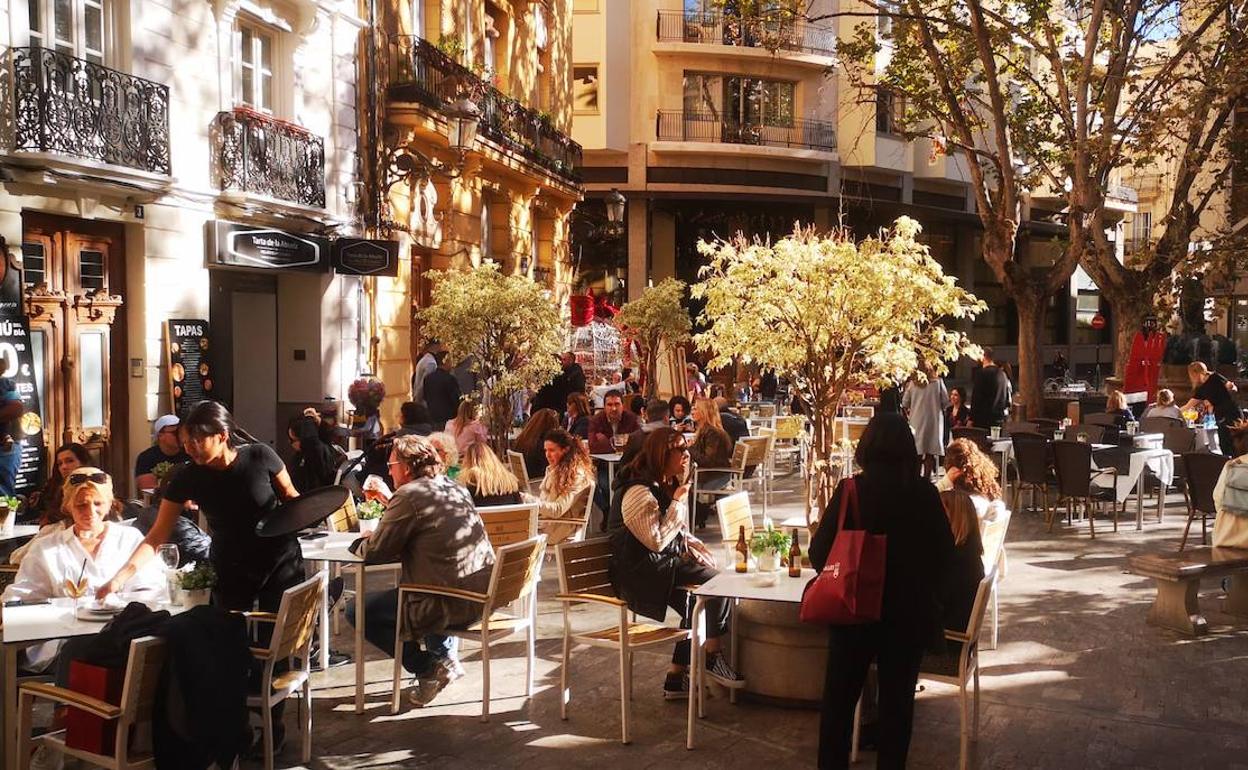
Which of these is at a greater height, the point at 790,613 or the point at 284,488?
the point at 284,488

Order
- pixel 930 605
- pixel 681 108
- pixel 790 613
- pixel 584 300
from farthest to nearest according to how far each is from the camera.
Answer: pixel 681 108 < pixel 584 300 < pixel 790 613 < pixel 930 605

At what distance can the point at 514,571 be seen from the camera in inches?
273

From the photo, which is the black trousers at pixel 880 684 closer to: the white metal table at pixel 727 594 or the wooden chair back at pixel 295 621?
the white metal table at pixel 727 594

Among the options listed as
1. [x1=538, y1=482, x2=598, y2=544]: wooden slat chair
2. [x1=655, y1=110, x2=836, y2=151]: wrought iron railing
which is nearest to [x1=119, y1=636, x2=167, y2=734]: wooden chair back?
[x1=538, y1=482, x2=598, y2=544]: wooden slat chair

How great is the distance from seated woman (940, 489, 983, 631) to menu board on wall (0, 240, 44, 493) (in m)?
7.96

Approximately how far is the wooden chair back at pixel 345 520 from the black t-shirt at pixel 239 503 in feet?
6.27

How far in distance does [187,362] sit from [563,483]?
5755 millimetres

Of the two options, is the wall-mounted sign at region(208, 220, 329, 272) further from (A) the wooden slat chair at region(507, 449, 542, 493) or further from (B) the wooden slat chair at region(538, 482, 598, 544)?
(B) the wooden slat chair at region(538, 482, 598, 544)

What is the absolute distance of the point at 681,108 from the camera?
1303 inches

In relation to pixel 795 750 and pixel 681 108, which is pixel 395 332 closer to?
pixel 795 750

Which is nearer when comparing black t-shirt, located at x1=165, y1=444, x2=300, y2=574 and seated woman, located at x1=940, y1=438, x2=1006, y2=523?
black t-shirt, located at x1=165, y1=444, x2=300, y2=574

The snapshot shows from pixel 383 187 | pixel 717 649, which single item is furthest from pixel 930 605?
pixel 383 187

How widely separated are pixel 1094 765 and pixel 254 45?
1301 centimetres

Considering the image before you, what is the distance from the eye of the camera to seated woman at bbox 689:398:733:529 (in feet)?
41.9
